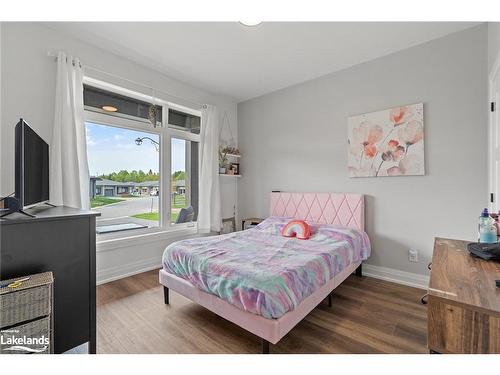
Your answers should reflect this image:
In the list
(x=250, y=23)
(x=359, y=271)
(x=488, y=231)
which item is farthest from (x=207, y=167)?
(x=488, y=231)

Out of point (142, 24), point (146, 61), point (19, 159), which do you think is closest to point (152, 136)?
point (146, 61)

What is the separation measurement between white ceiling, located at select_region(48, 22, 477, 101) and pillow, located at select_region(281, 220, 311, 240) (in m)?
2.09

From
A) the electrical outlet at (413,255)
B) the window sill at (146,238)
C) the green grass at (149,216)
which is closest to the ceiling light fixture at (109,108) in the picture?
the green grass at (149,216)

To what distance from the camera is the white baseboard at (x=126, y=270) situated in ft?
9.12

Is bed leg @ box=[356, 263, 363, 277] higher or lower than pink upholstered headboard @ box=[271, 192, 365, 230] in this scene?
lower

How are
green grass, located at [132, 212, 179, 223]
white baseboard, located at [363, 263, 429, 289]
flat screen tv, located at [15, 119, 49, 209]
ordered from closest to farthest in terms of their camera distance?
1. flat screen tv, located at [15, 119, 49, 209]
2. white baseboard, located at [363, 263, 429, 289]
3. green grass, located at [132, 212, 179, 223]

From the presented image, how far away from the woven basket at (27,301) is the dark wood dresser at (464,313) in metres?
1.79

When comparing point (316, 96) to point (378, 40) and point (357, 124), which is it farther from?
point (378, 40)

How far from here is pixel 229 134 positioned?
4371 millimetres

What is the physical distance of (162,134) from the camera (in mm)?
3416

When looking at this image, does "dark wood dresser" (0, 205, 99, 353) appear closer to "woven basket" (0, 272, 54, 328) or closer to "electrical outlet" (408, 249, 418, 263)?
"woven basket" (0, 272, 54, 328)

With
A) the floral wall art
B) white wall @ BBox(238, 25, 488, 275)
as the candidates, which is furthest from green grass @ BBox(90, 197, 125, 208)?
the floral wall art

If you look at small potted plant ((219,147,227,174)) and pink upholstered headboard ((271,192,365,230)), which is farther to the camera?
small potted plant ((219,147,227,174))

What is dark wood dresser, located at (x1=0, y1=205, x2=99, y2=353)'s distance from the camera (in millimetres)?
1224
